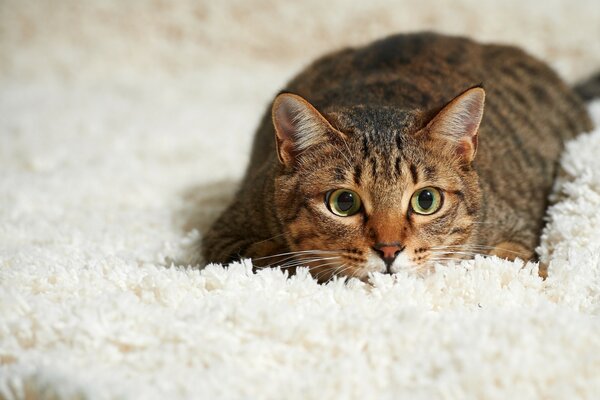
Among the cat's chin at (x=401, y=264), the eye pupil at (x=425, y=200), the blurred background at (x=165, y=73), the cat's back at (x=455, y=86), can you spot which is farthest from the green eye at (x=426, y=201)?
the blurred background at (x=165, y=73)

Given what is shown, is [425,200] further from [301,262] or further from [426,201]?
[301,262]

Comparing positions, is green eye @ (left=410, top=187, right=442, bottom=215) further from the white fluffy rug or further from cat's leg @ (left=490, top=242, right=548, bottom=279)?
cat's leg @ (left=490, top=242, right=548, bottom=279)

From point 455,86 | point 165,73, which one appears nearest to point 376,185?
point 455,86

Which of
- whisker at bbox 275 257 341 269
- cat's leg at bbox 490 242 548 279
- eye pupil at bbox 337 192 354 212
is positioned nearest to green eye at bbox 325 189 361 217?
eye pupil at bbox 337 192 354 212

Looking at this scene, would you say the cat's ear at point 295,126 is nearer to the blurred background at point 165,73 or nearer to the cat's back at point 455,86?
the cat's back at point 455,86

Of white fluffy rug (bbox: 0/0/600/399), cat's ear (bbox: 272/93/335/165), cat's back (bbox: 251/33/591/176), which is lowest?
white fluffy rug (bbox: 0/0/600/399)

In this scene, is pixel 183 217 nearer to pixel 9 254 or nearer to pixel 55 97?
pixel 9 254

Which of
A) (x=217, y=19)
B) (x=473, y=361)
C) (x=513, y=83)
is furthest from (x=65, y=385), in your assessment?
(x=217, y=19)
